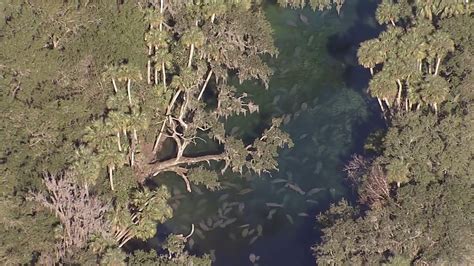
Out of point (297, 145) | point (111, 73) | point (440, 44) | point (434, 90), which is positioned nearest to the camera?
point (111, 73)

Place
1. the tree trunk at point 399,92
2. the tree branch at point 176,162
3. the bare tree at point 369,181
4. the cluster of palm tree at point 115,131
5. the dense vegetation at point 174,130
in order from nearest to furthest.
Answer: the dense vegetation at point 174,130
the cluster of palm tree at point 115,131
the bare tree at point 369,181
the tree trunk at point 399,92
the tree branch at point 176,162

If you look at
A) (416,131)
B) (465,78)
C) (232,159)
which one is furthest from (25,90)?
(465,78)

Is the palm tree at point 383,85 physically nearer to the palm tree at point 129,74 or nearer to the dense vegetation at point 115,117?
the dense vegetation at point 115,117

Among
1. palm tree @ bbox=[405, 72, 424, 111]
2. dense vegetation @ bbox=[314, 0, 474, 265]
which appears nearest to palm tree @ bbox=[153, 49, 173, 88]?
dense vegetation @ bbox=[314, 0, 474, 265]

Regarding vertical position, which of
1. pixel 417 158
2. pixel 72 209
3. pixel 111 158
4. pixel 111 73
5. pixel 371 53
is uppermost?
pixel 371 53

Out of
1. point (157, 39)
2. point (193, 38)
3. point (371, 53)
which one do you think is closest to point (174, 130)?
point (157, 39)

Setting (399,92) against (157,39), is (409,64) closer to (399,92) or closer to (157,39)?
(399,92)

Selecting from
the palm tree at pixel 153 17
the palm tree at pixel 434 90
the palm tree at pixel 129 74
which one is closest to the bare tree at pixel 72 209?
the palm tree at pixel 129 74
